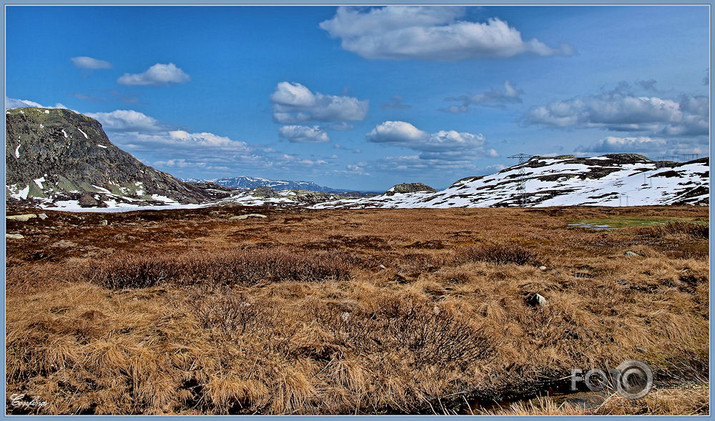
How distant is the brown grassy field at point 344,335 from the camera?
21.2ft

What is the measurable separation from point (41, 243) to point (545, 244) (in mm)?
27294

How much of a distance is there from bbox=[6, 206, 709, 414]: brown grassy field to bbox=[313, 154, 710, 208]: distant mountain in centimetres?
7920

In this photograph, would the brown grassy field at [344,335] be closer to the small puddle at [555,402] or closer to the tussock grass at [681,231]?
the small puddle at [555,402]

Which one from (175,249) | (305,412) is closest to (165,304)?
(305,412)

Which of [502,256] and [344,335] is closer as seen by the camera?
[344,335]

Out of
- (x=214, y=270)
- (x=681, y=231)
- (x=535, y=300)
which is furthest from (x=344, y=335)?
(x=681, y=231)

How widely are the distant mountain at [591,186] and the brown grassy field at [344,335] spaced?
260 ft

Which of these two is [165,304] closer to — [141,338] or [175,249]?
[141,338]

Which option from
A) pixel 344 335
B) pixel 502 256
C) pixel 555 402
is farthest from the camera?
pixel 502 256

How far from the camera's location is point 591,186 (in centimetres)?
12094

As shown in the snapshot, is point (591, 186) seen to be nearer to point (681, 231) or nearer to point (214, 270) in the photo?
point (681, 231)

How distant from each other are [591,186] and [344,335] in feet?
441

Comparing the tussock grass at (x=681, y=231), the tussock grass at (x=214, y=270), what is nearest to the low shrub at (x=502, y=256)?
the tussock grass at (x=214, y=270)

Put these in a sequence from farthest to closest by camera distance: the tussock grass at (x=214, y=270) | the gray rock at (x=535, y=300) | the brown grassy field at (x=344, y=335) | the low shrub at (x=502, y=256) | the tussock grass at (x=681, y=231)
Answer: the tussock grass at (x=681, y=231) < the low shrub at (x=502, y=256) < the tussock grass at (x=214, y=270) < the gray rock at (x=535, y=300) < the brown grassy field at (x=344, y=335)
